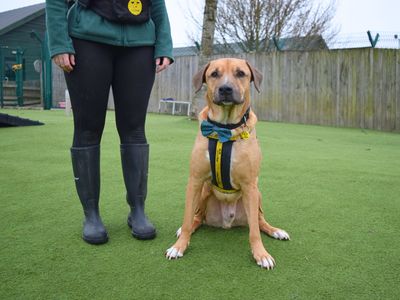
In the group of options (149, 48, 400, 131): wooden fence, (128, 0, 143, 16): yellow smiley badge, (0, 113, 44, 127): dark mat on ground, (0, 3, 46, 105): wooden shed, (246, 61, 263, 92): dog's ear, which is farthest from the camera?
(0, 3, 46, 105): wooden shed

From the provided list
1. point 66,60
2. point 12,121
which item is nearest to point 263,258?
point 66,60

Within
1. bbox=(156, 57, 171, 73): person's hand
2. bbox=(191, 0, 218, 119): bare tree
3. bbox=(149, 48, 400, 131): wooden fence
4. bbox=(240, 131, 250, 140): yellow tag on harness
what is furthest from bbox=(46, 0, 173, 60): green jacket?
bbox=(149, 48, 400, 131): wooden fence

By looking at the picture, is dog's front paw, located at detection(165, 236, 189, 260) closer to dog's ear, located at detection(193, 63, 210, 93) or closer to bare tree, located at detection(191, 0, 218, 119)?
dog's ear, located at detection(193, 63, 210, 93)

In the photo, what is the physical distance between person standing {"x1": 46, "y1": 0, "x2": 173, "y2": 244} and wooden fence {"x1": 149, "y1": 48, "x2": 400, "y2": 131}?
7733 mm

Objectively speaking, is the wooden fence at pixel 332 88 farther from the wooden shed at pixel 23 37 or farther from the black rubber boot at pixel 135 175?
the wooden shed at pixel 23 37

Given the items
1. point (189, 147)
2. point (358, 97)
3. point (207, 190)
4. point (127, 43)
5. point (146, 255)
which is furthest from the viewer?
point (358, 97)

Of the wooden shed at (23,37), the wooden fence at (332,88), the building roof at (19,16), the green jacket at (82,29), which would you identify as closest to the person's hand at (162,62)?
the green jacket at (82,29)

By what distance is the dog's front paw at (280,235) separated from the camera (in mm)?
2355

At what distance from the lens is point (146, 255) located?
2.09m

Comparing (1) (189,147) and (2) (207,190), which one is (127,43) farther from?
(1) (189,147)

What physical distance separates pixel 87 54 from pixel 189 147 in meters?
3.43

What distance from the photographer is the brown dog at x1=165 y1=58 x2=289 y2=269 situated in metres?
2.20

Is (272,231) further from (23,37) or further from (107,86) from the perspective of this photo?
(23,37)

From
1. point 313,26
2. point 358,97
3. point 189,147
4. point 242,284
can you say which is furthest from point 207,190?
point 313,26
